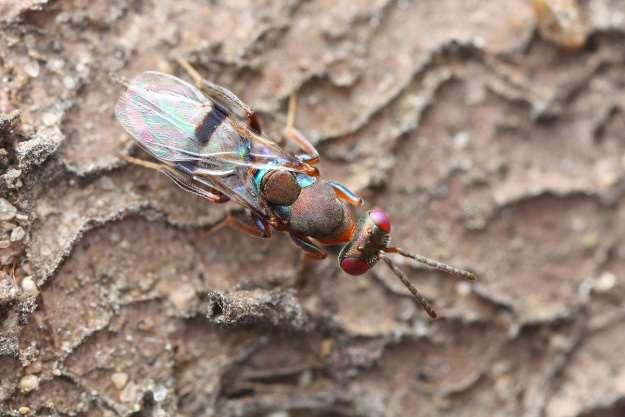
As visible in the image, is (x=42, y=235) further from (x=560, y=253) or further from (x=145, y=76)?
(x=560, y=253)

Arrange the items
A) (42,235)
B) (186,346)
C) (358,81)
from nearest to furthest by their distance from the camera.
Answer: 1. (42,235)
2. (186,346)
3. (358,81)

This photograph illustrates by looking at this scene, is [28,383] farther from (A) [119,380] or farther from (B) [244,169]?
(B) [244,169]

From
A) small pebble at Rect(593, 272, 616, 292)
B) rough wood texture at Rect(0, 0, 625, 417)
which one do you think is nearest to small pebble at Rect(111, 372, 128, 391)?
rough wood texture at Rect(0, 0, 625, 417)

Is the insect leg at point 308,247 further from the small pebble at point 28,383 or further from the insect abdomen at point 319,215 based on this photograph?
the small pebble at point 28,383

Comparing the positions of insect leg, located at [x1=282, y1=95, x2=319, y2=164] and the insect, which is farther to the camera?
insect leg, located at [x1=282, y1=95, x2=319, y2=164]

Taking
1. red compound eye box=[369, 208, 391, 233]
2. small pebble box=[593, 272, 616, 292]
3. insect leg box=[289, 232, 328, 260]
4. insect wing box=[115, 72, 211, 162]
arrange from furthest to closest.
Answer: small pebble box=[593, 272, 616, 292] → insect leg box=[289, 232, 328, 260] → red compound eye box=[369, 208, 391, 233] → insect wing box=[115, 72, 211, 162]

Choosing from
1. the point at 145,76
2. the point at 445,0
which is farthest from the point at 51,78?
the point at 445,0

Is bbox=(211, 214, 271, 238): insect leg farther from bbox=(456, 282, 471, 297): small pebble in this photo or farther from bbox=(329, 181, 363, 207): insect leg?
bbox=(456, 282, 471, 297): small pebble

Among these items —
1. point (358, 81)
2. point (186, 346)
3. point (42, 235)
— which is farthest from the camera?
point (358, 81)
